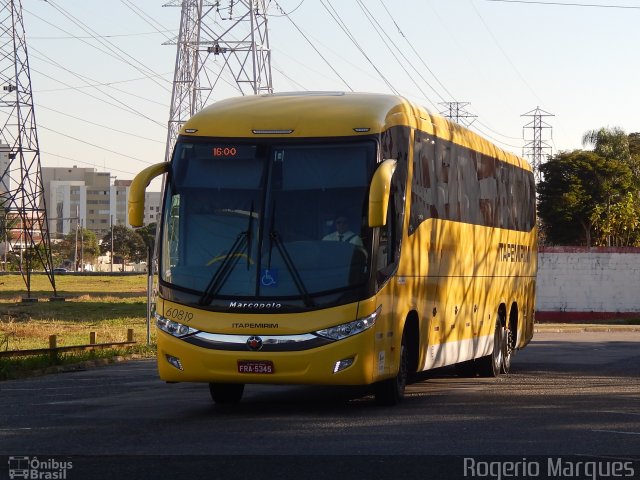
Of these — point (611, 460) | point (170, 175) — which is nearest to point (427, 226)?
point (170, 175)

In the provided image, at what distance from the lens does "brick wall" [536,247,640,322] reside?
220 feet

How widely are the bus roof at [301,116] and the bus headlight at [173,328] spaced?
89.0 inches

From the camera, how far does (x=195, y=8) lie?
5516 cm

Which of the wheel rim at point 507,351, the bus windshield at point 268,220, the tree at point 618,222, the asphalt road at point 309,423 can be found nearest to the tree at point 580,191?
the tree at point 618,222

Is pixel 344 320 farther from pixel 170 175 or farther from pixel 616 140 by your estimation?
pixel 616 140

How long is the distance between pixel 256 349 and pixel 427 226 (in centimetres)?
380

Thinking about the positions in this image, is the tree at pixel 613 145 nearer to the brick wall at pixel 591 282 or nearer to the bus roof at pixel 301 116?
the brick wall at pixel 591 282

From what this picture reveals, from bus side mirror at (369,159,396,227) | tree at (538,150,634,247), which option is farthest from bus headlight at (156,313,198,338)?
tree at (538,150,634,247)

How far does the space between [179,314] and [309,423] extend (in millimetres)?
2066

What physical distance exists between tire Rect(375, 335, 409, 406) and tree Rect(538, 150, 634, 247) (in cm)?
8185

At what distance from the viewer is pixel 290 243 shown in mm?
14867

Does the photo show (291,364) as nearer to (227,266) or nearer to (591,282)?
(227,266)

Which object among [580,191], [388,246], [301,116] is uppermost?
[580,191]

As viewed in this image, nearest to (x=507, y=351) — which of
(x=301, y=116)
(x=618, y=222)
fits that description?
(x=301, y=116)
